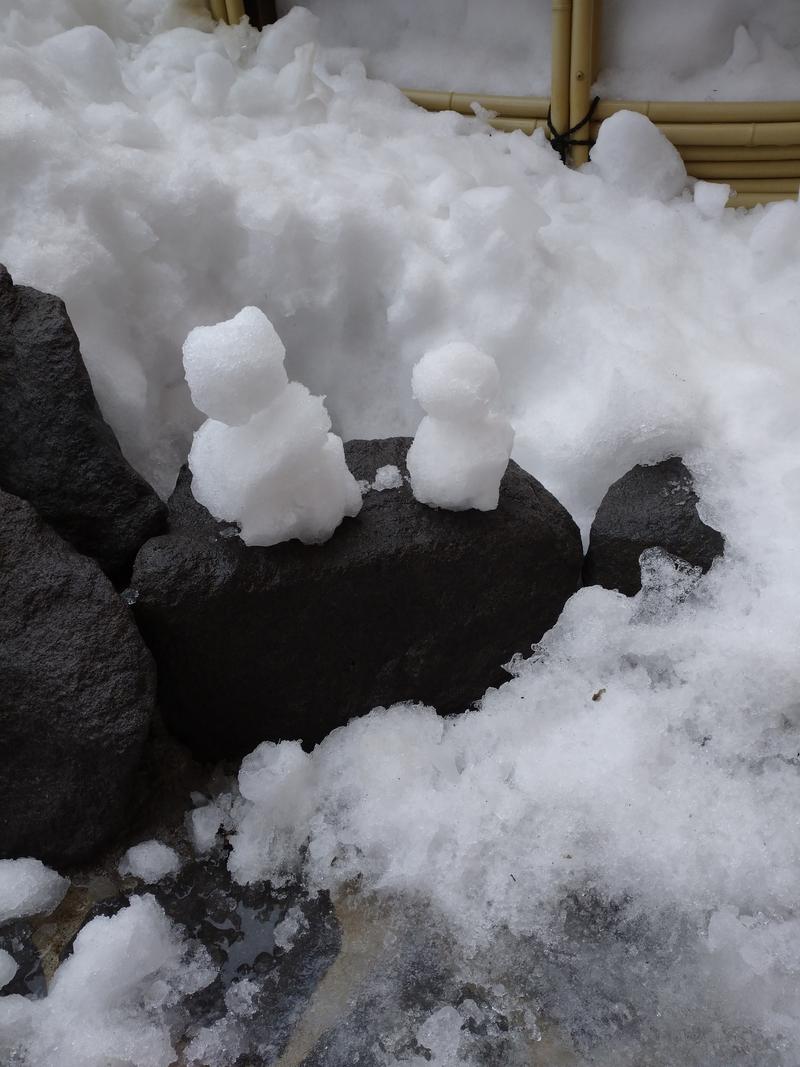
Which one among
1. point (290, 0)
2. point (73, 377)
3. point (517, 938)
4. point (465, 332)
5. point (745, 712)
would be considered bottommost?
point (517, 938)

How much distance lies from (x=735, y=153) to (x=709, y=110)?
12 cm

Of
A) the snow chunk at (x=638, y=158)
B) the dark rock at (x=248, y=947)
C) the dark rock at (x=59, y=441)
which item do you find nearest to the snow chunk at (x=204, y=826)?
the dark rock at (x=248, y=947)

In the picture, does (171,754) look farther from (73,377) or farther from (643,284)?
(643,284)

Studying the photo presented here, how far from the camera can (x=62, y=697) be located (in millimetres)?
1343

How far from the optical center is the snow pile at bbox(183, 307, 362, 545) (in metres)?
1.33

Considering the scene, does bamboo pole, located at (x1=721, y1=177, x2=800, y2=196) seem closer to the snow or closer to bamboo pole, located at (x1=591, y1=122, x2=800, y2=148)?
bamboo pole, located at (x1=591, y1=122, x2=800, y2=148)

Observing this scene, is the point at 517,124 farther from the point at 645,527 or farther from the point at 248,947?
the point at 248,947

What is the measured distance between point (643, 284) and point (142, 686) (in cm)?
126

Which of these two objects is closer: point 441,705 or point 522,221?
point 441,705

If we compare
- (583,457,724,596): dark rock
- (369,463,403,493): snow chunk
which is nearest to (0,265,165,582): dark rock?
(369,463,403,493): snow chunk

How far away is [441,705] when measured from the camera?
5.33 ft

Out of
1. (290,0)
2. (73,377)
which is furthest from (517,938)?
(290,0)

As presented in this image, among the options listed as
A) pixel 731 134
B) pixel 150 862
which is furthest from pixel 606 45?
pixel 150 862

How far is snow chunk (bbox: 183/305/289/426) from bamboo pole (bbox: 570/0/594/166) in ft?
3.66
